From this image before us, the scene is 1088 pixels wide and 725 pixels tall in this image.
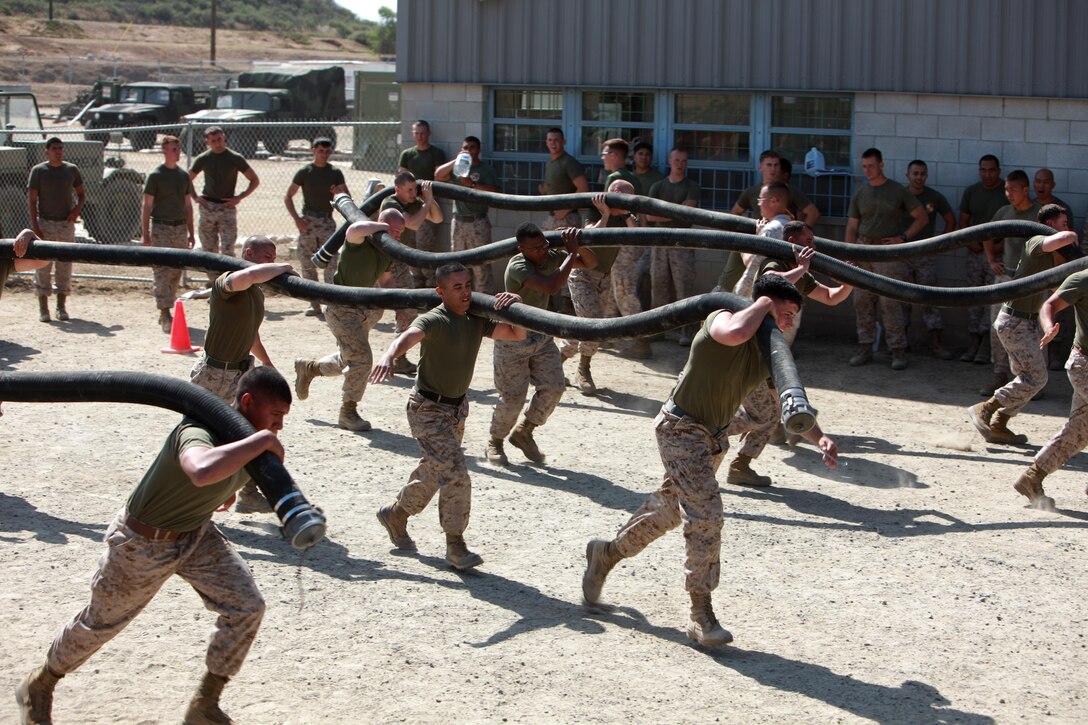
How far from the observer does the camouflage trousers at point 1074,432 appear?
8703mm

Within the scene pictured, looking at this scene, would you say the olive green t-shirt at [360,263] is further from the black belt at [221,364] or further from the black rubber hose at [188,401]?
the black rubber hose at [188,401]

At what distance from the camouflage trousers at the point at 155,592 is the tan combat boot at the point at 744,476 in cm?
470

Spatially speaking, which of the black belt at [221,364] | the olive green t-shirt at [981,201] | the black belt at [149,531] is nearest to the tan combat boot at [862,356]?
the olive green t-shirt at [981,201]

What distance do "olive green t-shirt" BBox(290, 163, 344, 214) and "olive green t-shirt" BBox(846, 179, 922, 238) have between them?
569 cm

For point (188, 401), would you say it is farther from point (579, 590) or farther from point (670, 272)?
point (670, 272)

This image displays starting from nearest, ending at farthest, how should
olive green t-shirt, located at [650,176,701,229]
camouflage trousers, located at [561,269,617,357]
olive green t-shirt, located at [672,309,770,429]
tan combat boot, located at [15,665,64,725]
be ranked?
tan combat boot, located at [15,665,64,725] → olive green t-shirt, located at [672,309,770,429] → camouflage trousers, located at [561,269,617,357] → olive green t-shirt, located at [650,176,701,229]

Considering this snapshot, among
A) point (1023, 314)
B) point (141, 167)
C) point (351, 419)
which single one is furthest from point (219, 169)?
point (141, 167)

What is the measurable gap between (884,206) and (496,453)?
5526 millimetres

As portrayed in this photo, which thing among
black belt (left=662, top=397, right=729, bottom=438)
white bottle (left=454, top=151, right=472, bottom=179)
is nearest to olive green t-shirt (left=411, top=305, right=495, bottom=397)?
black belt (left=662, top=397, right=729, bottom=438)

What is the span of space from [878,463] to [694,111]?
6.10 m

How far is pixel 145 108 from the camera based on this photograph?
123 ft

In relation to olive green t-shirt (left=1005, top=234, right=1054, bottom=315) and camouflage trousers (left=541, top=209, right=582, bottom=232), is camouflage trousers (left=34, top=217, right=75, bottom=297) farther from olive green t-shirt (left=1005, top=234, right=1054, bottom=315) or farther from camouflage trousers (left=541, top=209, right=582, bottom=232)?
olive green t-shirt (left=1005, top=234, right=1054, bottom=315)

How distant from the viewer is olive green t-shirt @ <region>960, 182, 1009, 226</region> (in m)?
12.9

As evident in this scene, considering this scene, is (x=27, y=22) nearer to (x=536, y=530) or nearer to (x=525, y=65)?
(x=525, y=65)
